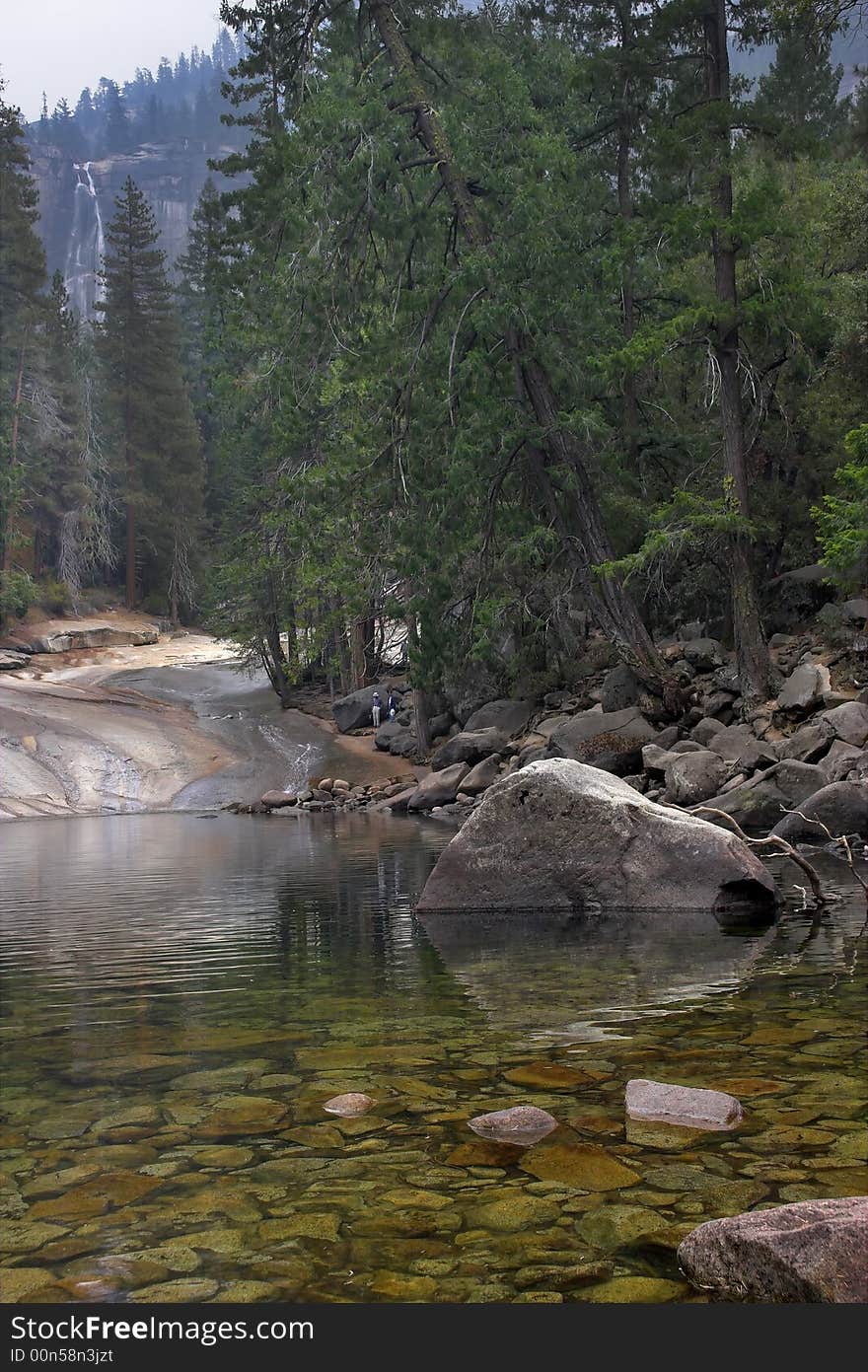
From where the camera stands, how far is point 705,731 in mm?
19609

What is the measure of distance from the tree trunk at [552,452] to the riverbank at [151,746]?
10.1 m

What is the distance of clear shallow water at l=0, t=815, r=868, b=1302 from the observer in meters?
3.26

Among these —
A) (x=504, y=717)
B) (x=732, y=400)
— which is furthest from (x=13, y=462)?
(x=732, y=400)

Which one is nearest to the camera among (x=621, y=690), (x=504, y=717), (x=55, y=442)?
(x=621, y=690)

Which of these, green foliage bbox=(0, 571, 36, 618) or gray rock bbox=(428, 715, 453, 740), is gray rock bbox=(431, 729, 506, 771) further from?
green foliage bbox=(0, 571, 36, 618)

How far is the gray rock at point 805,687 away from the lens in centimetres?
1828

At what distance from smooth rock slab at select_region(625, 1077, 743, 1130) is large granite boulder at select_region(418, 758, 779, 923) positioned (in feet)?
15.9

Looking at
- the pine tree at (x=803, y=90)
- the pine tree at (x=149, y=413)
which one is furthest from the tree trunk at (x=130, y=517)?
the pine tree at (x=803, y=90)

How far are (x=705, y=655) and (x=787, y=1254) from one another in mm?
20096

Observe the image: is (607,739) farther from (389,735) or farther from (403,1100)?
(403,1100)

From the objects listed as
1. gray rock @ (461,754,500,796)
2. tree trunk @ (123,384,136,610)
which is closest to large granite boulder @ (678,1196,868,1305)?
gray rock @ (461,754,500,796)

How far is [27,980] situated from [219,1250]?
15.3 ft

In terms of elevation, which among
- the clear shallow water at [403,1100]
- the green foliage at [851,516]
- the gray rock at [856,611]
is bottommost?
the clear shallow water at [403,1100]

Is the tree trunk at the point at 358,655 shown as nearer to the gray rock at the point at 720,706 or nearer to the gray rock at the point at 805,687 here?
the gray rock at the point at 720,706
